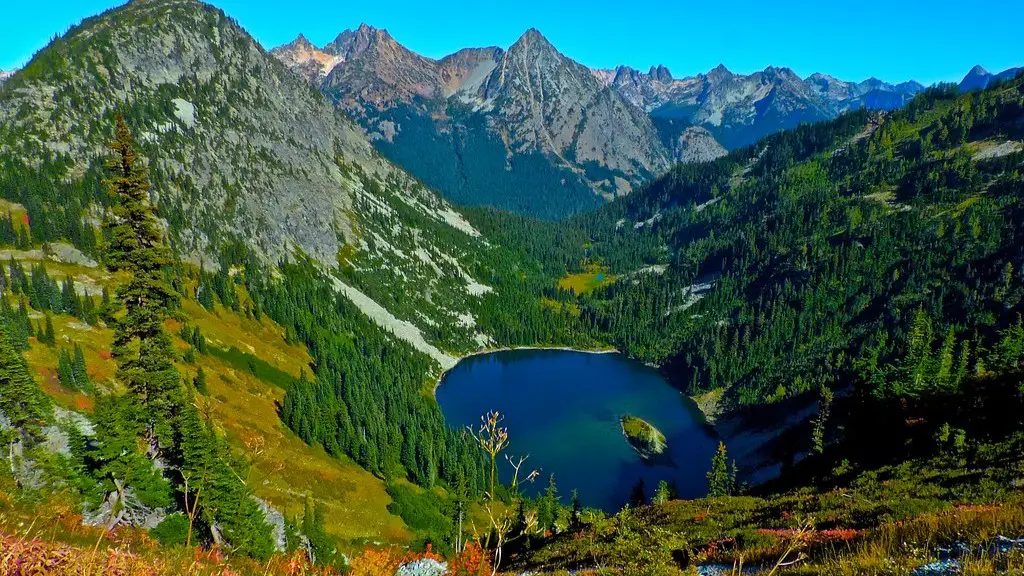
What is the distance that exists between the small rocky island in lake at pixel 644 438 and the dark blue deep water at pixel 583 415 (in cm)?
183

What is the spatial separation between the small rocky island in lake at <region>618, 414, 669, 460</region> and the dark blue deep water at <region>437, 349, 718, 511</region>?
183 centimetres

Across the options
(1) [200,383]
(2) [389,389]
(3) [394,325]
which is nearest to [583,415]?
(2) [389,389]

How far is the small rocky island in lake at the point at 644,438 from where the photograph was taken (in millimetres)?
113250

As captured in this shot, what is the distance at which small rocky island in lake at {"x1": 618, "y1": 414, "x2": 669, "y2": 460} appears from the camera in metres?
113

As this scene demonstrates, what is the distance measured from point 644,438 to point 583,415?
72.2 feet

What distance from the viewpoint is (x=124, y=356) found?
31172mm

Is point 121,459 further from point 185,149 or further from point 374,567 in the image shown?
point 185,149

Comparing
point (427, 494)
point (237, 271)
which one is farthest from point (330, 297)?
point (427, 494)

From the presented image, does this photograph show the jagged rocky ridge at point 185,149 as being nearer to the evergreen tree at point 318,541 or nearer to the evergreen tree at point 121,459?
the evergreen tree at point 121,459

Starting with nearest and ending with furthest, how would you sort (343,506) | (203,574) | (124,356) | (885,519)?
(203,574), (885,519), (124,356), (343,506)

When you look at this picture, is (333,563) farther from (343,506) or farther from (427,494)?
(427,494)

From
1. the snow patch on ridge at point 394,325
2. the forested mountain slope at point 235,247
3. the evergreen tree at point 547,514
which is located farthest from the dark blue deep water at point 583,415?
the evergreen tree at point 547,514

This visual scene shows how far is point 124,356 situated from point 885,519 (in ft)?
136

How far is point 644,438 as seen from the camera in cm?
11575
